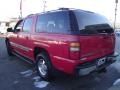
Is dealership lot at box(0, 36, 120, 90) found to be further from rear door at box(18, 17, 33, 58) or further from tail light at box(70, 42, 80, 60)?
tail light at box(70, 42, 80, 60)

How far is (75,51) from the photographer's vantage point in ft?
14.7

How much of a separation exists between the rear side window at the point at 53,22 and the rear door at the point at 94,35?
11.8 inches

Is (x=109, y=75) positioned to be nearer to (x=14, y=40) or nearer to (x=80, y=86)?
(x=80, y=86)

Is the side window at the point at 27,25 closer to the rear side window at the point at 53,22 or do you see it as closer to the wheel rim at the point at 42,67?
the rear side window at the point at 53,22

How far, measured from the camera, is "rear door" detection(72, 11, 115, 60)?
4.60 metres

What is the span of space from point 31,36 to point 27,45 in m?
0.49

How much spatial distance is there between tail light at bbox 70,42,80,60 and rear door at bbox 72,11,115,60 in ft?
0.30

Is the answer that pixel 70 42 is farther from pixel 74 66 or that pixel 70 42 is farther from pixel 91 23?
pixel 91 23

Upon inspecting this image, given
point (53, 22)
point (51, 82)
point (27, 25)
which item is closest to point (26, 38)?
point (27, 25)

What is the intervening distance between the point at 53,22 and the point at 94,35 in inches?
44.6

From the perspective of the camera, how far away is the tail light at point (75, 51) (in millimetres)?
4445

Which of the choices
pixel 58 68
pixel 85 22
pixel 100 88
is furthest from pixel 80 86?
pixel 85 22

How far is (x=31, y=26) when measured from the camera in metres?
6.29

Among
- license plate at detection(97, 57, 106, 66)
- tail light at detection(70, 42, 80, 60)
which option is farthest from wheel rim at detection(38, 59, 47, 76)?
license plate at detection(97, 57, 106, 66)
